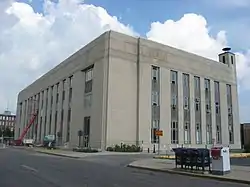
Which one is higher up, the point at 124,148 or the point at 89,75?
the point at 89,75

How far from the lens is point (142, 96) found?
1788 inches

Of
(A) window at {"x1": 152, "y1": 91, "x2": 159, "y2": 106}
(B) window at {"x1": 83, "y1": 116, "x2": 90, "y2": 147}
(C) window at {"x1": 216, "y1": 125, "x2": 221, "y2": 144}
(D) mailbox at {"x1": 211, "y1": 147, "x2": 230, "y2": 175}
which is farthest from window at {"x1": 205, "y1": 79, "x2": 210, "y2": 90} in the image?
(D) mailbox at {"x1": 211, "y1": 147, "x2": 230, "y2": 175}

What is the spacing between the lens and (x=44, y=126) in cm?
6562

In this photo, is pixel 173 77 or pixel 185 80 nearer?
pixel 173 77

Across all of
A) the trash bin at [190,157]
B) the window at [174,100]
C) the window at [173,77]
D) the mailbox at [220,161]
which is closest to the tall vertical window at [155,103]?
the window at [174,100]

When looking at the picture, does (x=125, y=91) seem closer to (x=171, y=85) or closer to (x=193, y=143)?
(x=171, y=85)

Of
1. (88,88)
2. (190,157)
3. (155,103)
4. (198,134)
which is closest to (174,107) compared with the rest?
(155,103)

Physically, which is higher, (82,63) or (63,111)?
(82,63)

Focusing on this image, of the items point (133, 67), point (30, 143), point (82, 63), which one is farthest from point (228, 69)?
point (30, 143)

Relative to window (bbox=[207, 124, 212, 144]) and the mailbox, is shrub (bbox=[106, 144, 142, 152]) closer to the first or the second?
window (bbox=[207, 124, 212, 144])

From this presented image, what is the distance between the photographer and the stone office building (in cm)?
4347

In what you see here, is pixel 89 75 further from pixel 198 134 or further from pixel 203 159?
pixel 203 159

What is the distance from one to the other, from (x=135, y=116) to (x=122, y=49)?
9.50 m

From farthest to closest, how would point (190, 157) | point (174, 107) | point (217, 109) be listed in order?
point (217, 109)
point (174, 107)
point (190, 157)
